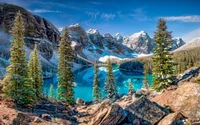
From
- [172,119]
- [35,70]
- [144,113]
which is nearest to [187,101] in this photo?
[172,119]

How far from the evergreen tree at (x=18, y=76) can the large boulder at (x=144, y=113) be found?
1513cm

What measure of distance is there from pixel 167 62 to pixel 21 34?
25089mm

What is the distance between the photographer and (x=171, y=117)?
19375 mm

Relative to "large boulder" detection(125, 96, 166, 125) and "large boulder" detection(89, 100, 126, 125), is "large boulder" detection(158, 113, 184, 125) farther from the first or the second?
"large boulder" detection(89, 100, 126, 125)

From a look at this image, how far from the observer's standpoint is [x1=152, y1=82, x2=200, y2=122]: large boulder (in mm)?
19609

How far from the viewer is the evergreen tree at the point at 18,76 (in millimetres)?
28188

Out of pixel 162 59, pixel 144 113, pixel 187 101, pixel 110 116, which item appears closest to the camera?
pixel 110 116

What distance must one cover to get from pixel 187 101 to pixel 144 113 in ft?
14.6

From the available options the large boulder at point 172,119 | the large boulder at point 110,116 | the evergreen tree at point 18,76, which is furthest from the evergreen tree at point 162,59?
the evergreen tree at point 18,76

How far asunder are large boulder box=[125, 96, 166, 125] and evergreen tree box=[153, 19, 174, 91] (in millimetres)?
17175

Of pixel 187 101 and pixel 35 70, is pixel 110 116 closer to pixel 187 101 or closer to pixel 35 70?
pixel 187 101

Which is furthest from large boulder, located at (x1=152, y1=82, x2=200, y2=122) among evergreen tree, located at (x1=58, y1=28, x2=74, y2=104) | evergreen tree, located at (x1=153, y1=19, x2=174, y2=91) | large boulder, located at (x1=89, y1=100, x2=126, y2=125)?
evergreen tree, located at (x1=58, y1=28, x2=74, y2=104)

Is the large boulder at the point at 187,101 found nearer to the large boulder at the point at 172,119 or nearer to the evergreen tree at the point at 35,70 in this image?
the large boulder at the point at 172,119

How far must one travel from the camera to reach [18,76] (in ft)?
92.8
